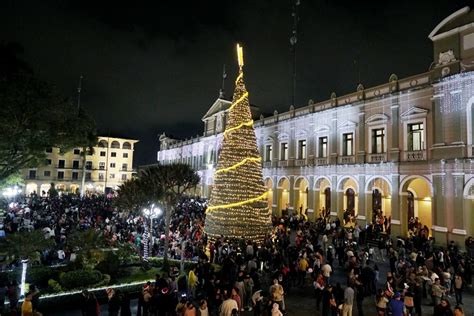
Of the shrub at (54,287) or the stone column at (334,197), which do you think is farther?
the stone column at (334,197)

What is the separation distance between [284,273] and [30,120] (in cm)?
1301

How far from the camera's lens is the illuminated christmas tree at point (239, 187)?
18625mm

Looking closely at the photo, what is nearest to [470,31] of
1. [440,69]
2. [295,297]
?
[440,69]

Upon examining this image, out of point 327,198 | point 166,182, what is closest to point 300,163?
point 327,198

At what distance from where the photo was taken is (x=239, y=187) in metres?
19.0

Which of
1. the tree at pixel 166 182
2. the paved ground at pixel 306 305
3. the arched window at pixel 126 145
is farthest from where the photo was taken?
the arched window at pixel 126 145

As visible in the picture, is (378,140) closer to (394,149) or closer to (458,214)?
(394,149)

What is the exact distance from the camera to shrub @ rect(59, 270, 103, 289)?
40.7ft

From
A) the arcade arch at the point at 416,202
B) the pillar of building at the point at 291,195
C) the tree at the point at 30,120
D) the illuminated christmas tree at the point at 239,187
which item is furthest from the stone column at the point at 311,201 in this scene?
the tree at the point at 30,120

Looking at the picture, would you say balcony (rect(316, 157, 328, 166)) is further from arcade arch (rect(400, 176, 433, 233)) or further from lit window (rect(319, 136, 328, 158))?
arcade arch (rect(400, 176, 433, 233))

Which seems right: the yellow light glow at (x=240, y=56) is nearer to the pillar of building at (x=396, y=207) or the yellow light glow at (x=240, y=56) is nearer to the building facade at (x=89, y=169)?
the pillar of building at (x=396, y=207)

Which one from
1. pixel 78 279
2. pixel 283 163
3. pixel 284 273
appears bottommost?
pixel 78 279

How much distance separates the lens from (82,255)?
13.8m

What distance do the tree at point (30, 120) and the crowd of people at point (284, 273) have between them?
16.7 ft
